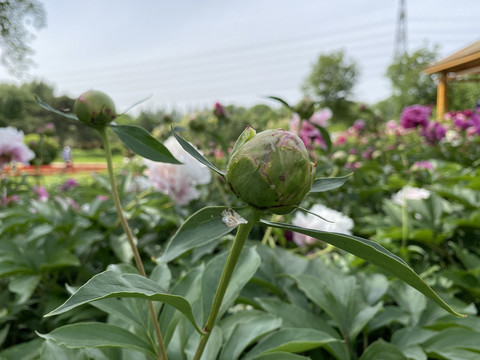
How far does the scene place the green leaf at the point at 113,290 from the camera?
20cm

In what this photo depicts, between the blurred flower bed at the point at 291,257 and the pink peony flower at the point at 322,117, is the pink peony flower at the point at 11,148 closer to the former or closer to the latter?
the blurred flower bed at the point at 291,257

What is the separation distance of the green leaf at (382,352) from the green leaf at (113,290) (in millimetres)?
277

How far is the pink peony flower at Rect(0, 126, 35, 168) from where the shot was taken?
1051mm

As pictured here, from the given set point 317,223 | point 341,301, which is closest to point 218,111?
point 317,223

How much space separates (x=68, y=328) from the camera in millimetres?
332

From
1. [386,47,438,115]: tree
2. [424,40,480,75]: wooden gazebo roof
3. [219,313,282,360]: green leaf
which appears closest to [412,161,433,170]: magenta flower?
[219,313,282,360]: green leaf

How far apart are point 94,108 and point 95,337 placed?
0.67 ft

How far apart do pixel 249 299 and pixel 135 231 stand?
1.31 ft

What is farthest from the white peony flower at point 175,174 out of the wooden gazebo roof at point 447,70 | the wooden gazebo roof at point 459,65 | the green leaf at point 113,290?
the wooden gazebo roof at point 447,70

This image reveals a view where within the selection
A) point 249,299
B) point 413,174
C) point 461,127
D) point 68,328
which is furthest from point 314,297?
point 461,127

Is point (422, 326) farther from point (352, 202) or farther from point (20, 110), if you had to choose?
point (20, 110)

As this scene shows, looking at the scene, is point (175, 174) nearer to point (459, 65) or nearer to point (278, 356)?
point (278, 356)

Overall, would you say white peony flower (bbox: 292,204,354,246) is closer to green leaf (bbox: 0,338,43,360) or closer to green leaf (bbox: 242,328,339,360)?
green leaf (bbox: 242,328,339,360)

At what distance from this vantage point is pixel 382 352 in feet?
1.44
